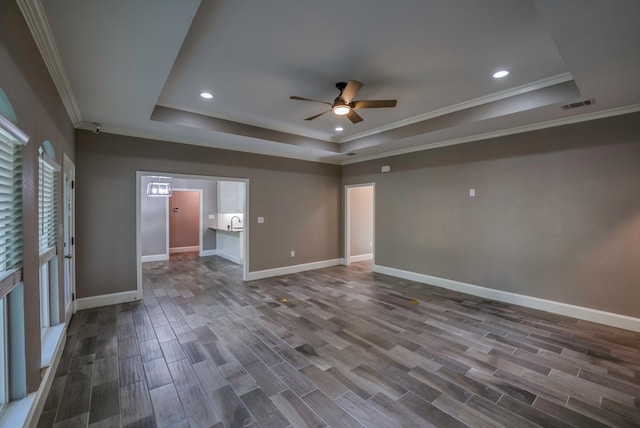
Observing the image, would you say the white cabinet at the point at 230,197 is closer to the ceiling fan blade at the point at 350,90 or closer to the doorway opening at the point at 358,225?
the doorway opening at the point at 358,225

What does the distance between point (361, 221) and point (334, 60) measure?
5401 millimetres

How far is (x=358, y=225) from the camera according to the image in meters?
7.66

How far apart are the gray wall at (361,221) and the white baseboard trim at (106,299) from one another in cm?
485

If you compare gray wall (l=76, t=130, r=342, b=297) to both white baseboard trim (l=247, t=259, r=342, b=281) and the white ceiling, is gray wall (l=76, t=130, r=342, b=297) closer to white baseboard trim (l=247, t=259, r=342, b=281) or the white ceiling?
white baseboard trim (l=247, t=259, r=342, b=281)

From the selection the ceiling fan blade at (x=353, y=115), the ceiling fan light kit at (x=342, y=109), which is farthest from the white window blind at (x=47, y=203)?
the ceiling fan blade at (x=353, y=115)

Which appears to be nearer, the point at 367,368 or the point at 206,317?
the point at 367,368

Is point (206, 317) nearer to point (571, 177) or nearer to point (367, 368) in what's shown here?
point (367, 368)

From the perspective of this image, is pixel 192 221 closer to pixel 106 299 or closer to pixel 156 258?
pixel 156 258

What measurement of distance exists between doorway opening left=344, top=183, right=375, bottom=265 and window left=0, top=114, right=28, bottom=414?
5.95 m

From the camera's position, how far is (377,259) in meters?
6.29

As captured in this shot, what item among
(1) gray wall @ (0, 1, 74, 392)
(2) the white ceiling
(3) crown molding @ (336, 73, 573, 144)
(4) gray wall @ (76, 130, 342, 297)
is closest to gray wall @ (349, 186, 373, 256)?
(4) gray wall @ (76, 130, 342, 297)

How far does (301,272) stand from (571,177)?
4.98 metres

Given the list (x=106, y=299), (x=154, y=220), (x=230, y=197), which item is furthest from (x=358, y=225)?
(x=154, y=220)

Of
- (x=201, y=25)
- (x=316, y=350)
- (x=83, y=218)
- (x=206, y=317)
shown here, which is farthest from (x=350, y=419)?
(x=83, y=218)
